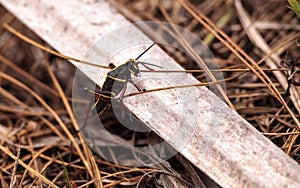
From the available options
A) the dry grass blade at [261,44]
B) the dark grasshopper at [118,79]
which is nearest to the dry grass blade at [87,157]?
the dark grasshopper at [118,79]

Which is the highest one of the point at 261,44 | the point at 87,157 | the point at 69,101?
the point at 69,101

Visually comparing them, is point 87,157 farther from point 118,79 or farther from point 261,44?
point 261,44

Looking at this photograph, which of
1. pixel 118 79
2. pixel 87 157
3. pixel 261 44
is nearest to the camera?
pixel 118 79

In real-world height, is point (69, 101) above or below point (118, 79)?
above

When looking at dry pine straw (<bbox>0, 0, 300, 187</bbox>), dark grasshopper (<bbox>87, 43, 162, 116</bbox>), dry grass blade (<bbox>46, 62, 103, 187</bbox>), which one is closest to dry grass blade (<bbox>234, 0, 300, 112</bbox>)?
dry pine straw (<bbox>0, 0, 300, 187</bbox>)

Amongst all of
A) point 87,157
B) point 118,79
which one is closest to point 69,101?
point 87,157

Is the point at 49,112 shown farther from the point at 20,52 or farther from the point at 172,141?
the point at 172,141

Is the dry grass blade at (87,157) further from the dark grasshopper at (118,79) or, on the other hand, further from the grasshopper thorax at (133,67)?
the grasshopper thorax at (133,67)

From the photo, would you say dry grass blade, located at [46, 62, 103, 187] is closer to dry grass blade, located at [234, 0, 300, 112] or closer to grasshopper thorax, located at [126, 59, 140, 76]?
grasshopper thorax, located at [126, 59, 140, 76]

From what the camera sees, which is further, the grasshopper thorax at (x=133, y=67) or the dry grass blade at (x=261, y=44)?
the dry grass blade at (x=261, y=44)
